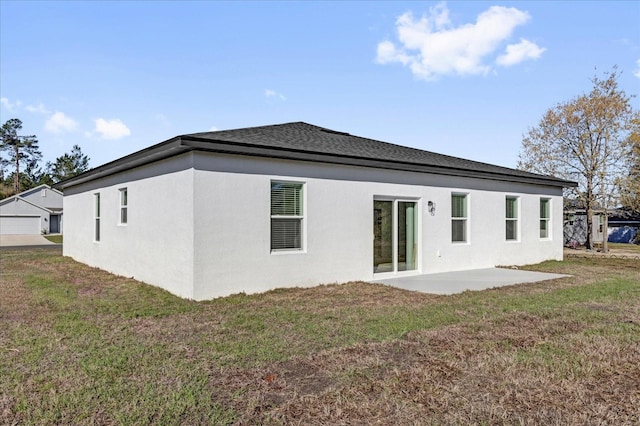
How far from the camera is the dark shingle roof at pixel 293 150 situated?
7.63 m

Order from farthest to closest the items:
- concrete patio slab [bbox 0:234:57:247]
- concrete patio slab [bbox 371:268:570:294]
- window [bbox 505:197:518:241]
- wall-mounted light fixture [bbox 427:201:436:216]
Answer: concrete patio slab [bbox 0:234:57:247] → window [bbox 505:197:518:241] → wall-mounted light fixture [bbox 427:201:436:216] → concrete patio slab [bbox 371:268:570:294]

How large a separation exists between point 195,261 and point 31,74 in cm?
1068

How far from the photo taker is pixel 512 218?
13.3 meters

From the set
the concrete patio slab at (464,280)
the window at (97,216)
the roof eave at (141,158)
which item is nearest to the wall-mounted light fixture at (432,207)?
the concrete patio slab at (464,280)

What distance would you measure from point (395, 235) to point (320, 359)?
638 centimetres

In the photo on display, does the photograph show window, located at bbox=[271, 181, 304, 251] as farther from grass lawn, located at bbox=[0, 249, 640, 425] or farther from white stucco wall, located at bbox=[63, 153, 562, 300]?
grass lawn, located at bbox=[0, 249, 640, 425]

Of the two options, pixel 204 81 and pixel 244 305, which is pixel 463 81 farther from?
pixel 244 305

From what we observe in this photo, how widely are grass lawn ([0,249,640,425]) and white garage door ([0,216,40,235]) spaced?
38313 millimetres

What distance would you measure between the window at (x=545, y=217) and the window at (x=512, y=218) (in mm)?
1597

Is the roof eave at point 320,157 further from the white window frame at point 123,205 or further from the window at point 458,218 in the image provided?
the white window frame at point 123,205

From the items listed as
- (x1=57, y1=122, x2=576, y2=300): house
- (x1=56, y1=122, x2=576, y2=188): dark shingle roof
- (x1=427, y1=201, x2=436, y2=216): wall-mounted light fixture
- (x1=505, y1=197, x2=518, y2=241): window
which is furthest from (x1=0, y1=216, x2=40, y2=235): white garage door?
(x1=505, y1=197, x2=518, y2=241): window

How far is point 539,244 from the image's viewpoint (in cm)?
1409

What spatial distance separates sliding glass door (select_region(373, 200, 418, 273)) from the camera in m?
10.2

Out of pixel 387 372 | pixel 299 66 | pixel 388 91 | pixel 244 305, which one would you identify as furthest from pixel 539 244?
pixel 387 372
